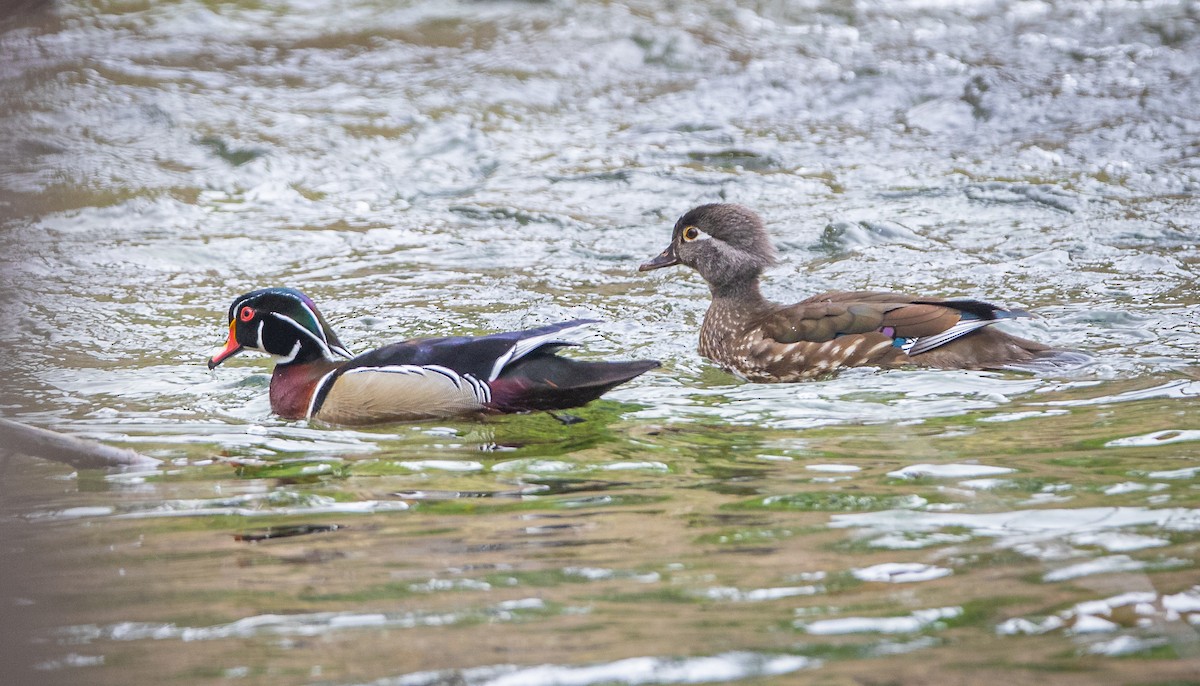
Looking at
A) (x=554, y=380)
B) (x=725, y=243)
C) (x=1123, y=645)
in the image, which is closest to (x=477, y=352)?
(x=554, y=380)

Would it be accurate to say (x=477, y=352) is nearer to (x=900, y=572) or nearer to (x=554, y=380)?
(x=554, y=380)

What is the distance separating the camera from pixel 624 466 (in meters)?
5.20

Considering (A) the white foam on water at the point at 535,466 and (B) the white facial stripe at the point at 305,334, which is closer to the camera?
(A) the white foam on water at the point at 535,466

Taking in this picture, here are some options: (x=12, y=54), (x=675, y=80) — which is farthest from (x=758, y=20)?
(x=12, y=54)

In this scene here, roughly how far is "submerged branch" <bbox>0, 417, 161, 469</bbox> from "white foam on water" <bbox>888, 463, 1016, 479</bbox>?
288 cm

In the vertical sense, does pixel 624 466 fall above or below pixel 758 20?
below

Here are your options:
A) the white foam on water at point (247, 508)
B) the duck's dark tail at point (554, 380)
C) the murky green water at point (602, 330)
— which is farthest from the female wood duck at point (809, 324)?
the white foam on water at point (247, 508)

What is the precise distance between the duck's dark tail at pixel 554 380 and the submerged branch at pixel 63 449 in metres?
1.56

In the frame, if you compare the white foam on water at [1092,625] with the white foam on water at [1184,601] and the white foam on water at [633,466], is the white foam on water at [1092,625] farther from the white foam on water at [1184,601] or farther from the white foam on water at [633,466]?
the white foam on water at [633,466]

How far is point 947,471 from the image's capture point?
4.78 meters

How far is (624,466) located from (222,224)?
6.33m

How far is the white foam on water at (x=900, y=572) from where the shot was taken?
369 cm

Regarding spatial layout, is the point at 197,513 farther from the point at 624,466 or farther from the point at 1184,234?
the point at 1184,234

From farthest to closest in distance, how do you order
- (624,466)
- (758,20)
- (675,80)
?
(758,20) < (675,80) < (624,466)
